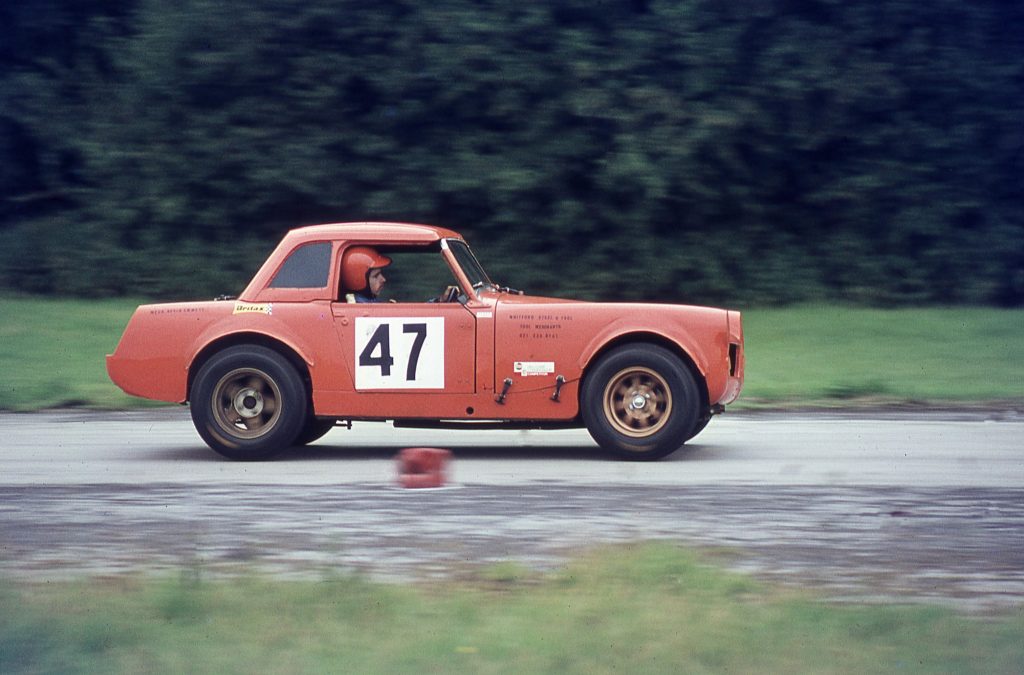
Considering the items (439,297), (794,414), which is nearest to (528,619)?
(439,297)

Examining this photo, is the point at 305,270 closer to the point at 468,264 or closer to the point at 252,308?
the point at 252,308

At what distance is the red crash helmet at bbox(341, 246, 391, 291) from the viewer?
10172 millimetres

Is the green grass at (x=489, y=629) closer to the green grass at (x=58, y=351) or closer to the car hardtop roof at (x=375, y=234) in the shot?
the car hardtop roof at (x=375, y=234)

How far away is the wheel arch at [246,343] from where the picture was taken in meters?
9.96

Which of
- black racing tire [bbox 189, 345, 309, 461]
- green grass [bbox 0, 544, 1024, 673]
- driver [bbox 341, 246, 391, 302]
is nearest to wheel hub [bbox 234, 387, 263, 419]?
black racing tire [bbox 189, 345, 309, 461]

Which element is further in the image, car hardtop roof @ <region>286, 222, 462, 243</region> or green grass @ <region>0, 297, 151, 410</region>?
green grass @ <region>0, 297, 151, 410</region>

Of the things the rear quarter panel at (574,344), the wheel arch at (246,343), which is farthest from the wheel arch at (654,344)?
the wheel arch at (246,343)

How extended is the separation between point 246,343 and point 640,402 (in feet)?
9.32

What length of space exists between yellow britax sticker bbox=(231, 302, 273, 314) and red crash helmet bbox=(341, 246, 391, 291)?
0.57m

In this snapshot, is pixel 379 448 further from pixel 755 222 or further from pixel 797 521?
pixel 755 222

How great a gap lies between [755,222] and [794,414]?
27.9ft

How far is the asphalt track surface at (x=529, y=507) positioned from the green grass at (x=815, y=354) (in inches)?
117

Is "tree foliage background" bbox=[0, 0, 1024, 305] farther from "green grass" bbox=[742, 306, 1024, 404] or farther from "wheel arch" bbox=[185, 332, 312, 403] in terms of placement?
"wheel arch" bbox=[185, 332, 312, 403]

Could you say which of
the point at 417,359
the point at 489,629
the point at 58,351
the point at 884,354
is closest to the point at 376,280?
the point at 417,359
